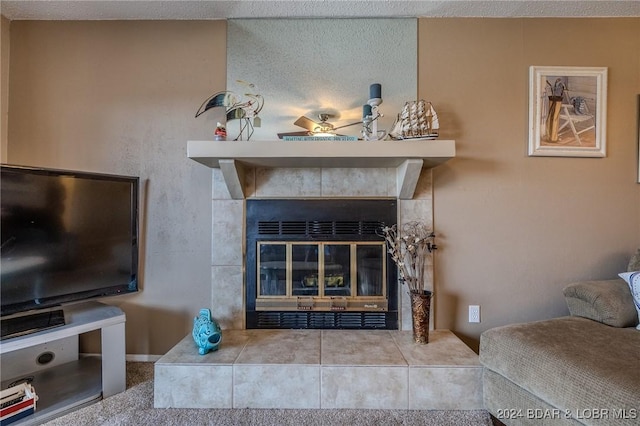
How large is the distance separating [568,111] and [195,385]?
2904 mm

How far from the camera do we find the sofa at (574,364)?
1.05m

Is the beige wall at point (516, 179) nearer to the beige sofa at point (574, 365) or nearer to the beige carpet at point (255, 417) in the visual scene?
the beige sofa at point (574, 365)

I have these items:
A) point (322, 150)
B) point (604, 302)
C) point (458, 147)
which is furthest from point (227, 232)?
point (604, 302)

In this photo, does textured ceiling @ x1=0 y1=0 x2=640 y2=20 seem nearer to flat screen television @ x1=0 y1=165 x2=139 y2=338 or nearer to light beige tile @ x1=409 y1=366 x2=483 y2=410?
flat screen television @ x1=0 y1=165 x2=139 y2=338

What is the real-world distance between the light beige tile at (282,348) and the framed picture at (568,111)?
196 cm

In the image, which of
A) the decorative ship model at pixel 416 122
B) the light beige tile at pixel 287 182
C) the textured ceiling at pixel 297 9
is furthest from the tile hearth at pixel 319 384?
the textured ceiling at pixel 297 9

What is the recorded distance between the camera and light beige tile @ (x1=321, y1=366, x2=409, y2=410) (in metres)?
1.50

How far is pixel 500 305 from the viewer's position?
1.99 metres

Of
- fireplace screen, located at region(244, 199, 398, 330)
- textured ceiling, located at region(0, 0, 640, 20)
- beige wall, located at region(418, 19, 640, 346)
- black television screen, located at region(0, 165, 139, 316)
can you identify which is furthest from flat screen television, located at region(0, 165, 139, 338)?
beige wall, located at region(418, 19, 640, 346)

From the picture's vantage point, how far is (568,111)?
1.97 m

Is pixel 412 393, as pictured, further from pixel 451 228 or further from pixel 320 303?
pixel 451 228

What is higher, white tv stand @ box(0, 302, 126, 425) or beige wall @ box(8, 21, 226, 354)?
beige wall @ box(8, 21, 226, 354)

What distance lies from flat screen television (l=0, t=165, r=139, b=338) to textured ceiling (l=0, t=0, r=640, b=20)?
1181mm

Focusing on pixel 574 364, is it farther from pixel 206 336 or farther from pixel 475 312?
pixel 206 336
